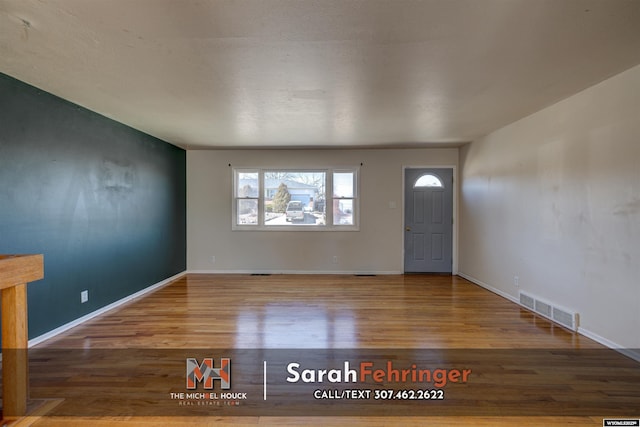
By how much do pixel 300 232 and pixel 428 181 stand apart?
278 cm

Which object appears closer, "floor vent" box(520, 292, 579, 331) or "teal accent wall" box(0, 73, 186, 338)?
"teal accent wall" box(0, 73, 186, 338)

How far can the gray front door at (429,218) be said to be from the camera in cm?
602

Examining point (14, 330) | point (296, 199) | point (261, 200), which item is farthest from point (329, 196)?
point (14, 330)

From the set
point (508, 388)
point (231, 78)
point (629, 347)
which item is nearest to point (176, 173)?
point (231, 78)

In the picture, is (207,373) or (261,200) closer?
(207,373)

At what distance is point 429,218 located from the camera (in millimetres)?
6039

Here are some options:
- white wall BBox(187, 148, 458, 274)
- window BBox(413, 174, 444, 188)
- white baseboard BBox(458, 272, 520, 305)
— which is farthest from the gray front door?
white baseboard BBox(458, 272, 520, 305)

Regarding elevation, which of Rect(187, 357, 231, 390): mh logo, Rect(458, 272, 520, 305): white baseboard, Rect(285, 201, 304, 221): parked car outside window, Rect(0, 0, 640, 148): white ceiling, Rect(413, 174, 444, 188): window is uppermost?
Rect(0, 0, 640, 148): white ceiling

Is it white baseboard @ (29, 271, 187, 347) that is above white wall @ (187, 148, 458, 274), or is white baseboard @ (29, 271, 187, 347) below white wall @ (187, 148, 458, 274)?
below

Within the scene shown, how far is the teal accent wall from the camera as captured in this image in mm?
2748

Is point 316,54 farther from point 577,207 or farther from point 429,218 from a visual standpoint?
point 429,218

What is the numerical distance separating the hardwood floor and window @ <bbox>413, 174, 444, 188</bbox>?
2308 millimetres

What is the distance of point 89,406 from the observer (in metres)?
1.97

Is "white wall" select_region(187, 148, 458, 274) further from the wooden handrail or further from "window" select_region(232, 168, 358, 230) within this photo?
the wooden handrail
